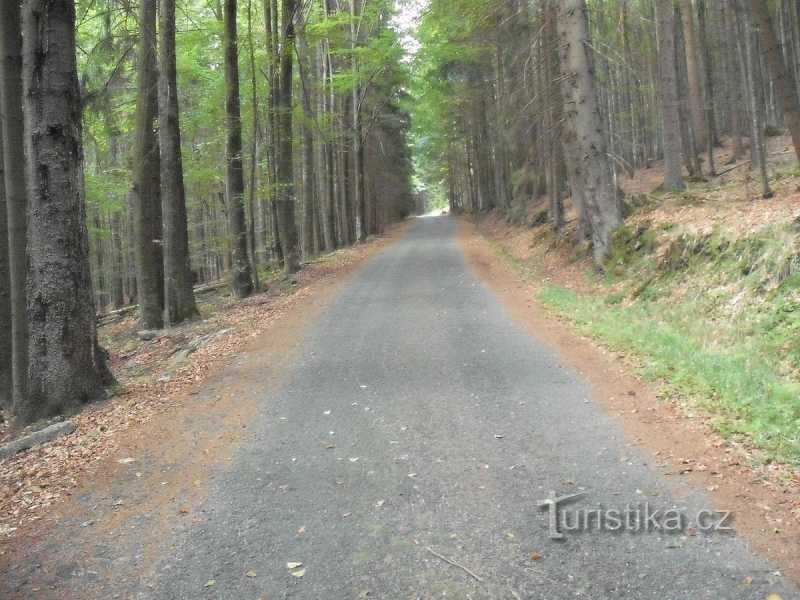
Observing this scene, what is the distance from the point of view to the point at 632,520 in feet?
13.8

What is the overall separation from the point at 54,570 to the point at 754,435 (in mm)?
5277

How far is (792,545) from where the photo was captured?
149 inches

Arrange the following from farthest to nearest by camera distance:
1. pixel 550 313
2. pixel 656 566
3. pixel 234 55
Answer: pixel 234 55
pixel 550 313
pixel 656 566

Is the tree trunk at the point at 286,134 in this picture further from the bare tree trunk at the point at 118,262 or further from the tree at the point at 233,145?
the bare tree trunk at the point at 118,262

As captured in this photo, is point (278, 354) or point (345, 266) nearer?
point (278, 354)

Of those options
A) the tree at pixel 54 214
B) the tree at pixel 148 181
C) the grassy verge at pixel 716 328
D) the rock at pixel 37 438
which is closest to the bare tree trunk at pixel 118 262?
the tree at pixel 148 181

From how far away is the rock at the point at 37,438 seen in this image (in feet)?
22.1

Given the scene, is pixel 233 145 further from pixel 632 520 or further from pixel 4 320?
pixel 632 520

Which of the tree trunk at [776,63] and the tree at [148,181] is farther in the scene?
the tree at [148,181]

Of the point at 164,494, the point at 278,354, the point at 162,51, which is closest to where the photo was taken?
the point at 164,494

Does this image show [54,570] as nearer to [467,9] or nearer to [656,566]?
[656,566]

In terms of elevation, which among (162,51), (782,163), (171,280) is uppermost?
(162,51)

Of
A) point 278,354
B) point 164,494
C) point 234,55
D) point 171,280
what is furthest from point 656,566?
point 234,55

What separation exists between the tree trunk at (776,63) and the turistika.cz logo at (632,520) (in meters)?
9.35
